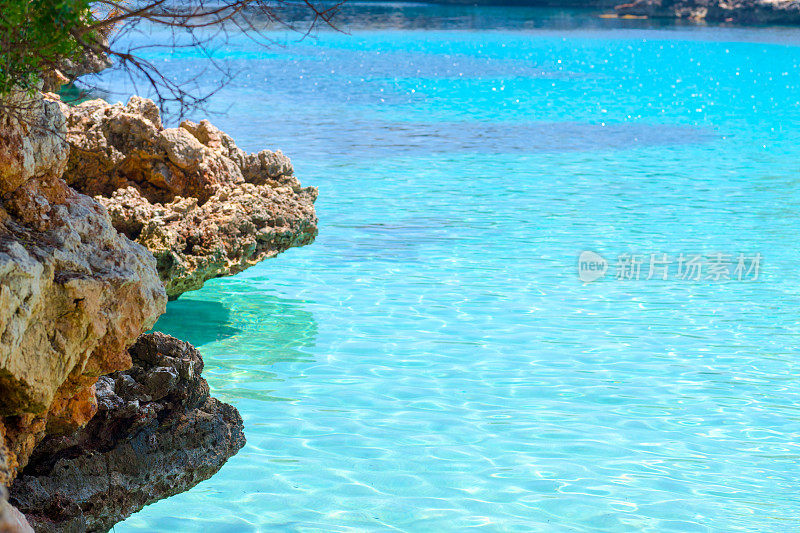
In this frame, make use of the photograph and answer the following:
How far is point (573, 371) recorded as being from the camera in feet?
18.7

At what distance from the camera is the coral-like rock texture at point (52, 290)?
2.48 m

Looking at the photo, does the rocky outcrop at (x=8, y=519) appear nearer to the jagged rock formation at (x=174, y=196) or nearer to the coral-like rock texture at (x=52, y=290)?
the coral-like rock texture at (x=52, y=290)

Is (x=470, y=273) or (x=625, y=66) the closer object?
(x=470, y=273)

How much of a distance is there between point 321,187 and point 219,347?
532 centimetres

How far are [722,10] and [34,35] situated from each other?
4664 centimetres

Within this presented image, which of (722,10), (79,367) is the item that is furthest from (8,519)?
(722,10)

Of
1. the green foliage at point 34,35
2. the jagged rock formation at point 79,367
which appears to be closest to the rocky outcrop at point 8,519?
the jagged rock formation at point 79,367

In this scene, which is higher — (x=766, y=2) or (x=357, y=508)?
(x=766, y=2)

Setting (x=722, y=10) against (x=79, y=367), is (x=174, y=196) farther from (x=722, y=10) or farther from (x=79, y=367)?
(x=722, y=10)

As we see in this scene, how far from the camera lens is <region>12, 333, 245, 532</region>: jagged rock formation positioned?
307 cm

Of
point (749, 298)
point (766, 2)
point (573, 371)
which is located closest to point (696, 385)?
point (573, 371)

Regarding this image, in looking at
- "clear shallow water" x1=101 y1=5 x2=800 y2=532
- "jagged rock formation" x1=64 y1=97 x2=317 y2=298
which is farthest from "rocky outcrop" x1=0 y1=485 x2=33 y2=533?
"jagged rock formation" x1=64 y1=97 x2=317 y2=298

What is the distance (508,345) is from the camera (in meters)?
6.12

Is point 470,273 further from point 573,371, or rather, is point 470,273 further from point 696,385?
point 696,385
